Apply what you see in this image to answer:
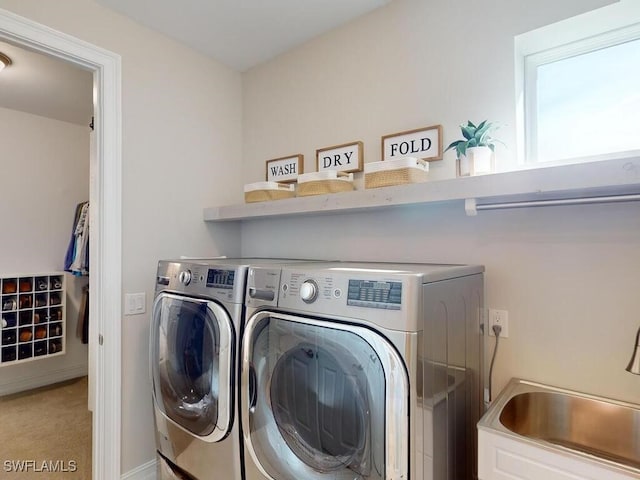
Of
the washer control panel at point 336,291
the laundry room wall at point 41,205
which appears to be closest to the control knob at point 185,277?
the washer control panel at point 336,291

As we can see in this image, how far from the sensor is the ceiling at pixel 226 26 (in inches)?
73.4

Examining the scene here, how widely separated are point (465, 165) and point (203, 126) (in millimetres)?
1675

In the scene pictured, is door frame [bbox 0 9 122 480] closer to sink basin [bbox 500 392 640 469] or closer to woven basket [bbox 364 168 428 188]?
woven basket [bbox 364 168 428 188]

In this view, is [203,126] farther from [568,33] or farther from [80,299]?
[80,299]

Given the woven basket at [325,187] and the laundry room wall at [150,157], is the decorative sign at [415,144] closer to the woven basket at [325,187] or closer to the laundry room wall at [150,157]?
the woven basket at [325,187]

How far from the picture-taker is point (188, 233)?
2229mm

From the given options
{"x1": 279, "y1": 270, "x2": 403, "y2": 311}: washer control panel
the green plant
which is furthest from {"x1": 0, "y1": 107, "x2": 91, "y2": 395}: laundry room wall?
the green plant

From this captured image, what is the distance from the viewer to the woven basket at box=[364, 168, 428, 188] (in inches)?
59.9

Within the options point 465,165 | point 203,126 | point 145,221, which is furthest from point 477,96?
point 145,221

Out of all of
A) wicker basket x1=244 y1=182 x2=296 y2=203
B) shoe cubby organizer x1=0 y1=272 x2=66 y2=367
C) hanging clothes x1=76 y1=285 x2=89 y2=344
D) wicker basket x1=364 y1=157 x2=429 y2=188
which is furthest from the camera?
hanging clothes x1=76 y1=285 x2=89 y2=344

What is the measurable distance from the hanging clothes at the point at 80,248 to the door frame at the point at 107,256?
1754 millimetres

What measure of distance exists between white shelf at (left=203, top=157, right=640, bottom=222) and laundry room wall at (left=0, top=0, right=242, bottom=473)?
772 mm

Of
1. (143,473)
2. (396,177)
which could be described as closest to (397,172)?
(396,177)

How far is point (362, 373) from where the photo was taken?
107cm
